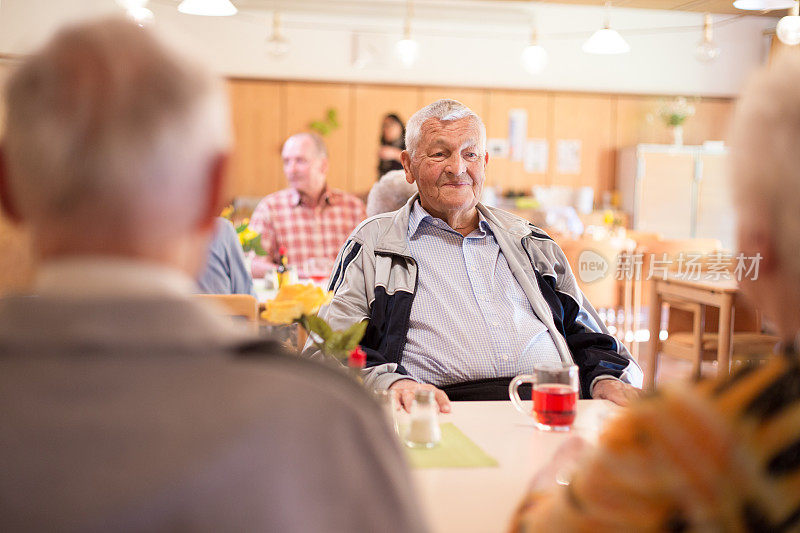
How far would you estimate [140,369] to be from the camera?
2.07ft

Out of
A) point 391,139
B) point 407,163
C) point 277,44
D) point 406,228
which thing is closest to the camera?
point 406,228

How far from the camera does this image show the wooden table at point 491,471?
1094mm

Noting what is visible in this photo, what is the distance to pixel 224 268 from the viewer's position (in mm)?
2977

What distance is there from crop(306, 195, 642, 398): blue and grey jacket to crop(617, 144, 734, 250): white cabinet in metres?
6.40

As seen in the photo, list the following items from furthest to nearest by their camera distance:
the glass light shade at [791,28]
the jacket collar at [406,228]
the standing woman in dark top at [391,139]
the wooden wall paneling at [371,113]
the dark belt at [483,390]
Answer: the wooden wall paneling at [371,113] → the standing woman in dark top at [391,139] → the glass light shade at [791,28] → the jacket collar at [406,228] → the dark belt at [483,390]

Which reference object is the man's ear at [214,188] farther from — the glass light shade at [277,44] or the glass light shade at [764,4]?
the glass light shade at [277,44]

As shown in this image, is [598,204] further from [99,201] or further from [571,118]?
[99,201]

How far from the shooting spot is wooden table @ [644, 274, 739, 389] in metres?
4.30

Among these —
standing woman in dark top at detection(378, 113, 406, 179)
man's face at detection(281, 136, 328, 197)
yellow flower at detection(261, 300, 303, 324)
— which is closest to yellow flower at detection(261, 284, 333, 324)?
yellow flower at detection(261, 300, 303, 324)

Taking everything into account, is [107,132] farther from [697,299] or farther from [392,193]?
[697,299]

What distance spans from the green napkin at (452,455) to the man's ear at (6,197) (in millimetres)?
763

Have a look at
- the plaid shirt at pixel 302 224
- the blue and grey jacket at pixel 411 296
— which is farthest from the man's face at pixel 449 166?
the plaid shirt at pixel 302 224

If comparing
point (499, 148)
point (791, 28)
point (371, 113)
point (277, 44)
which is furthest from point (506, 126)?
point (791, 28)

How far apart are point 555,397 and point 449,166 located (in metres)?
1.08
